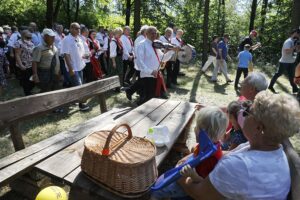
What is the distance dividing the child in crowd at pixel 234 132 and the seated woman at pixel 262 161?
46.8 inches

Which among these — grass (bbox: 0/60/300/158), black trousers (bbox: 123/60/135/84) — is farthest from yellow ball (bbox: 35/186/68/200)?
black trousers (bbox: 123/60/135/84)

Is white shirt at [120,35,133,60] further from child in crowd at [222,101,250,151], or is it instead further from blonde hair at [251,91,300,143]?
blonde hair at [251,91,300,143]

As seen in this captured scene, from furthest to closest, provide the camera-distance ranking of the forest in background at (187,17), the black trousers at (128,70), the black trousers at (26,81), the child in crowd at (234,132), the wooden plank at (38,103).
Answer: the forest in background at (187,17), the black trousers at (128,70), the black trousers at (26,81), the wooden plank at (38,103), the child in crowd at (234,132)

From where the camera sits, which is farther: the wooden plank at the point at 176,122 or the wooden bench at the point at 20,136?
the wooden plank at the point at 176,122

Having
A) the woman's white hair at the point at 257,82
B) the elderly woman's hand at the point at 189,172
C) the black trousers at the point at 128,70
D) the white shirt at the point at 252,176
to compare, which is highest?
the woman's white hair at the point at 257,82

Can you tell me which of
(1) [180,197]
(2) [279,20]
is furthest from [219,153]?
(2) [279,20]

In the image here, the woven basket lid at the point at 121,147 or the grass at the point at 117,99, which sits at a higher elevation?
the woven basket lid at the point at 121,147

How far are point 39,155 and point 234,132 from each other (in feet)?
6.68

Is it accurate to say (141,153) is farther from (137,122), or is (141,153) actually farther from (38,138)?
(38,138)

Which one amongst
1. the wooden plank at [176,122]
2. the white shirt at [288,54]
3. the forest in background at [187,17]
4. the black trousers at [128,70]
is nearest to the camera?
the wooden plank at [176,122]

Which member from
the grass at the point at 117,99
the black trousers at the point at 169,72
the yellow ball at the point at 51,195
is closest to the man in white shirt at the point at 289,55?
the grass at the point at 117,99

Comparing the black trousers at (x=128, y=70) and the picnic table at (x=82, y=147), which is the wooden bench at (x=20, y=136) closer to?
the picnic table at (x=82, y=147)

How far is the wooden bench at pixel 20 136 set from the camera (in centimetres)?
317

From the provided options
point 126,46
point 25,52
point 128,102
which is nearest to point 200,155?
point 128,102
